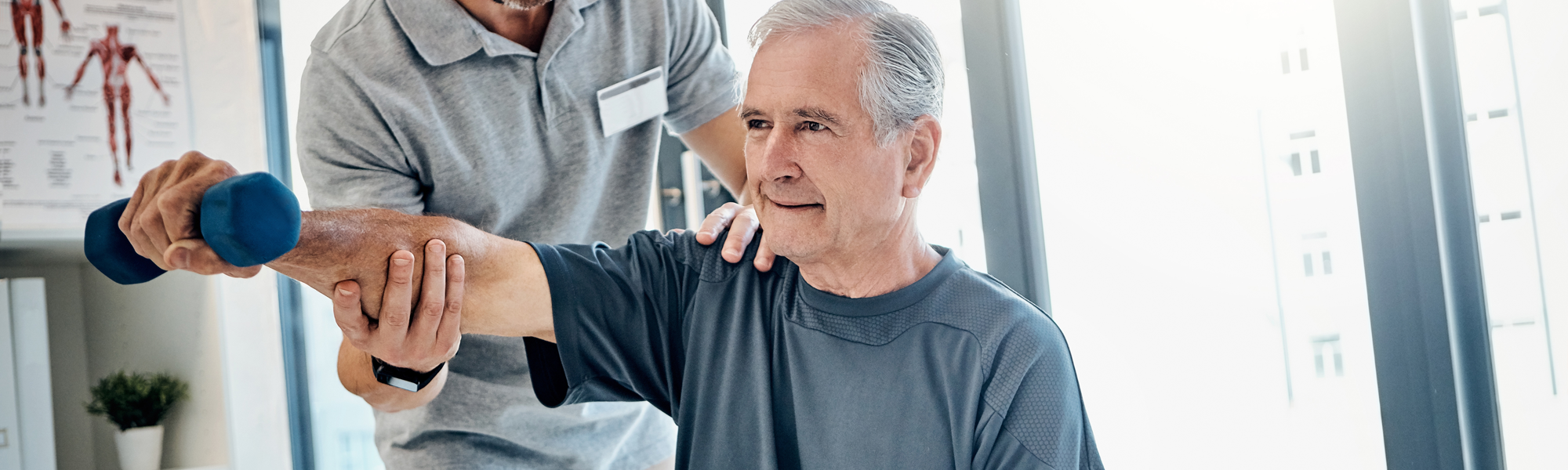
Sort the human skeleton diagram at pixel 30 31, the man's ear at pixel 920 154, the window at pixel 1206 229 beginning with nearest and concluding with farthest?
the man's ear at pixel 920 154 < the window at pixel 1206 229 < the human skeleton diagram at pixel 30 31

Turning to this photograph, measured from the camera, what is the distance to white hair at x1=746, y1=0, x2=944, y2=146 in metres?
1.16

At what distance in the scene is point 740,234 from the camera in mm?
1259

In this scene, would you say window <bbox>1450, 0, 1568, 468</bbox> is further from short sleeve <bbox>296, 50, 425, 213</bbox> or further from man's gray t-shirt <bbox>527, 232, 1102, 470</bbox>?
short sleeve <bbox>296, 50, 425, 213</bbox>

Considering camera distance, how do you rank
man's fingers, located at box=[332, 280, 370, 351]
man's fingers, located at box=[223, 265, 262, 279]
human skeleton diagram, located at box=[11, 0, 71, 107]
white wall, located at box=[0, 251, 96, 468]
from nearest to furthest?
man's fingers, located at box=[223, 265, 262, 279]
man's fingers, located at box=[332, 280, 370, 351]
white wall, located at box=[0, 251, 96, 468]
human skeleton diagram, located at box=[11, 0, 71, 107]

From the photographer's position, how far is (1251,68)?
2.06m

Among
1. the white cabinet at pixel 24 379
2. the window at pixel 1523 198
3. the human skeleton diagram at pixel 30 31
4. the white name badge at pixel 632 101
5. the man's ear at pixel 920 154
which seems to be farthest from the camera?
the human skeleton diagram at pixel 30 31

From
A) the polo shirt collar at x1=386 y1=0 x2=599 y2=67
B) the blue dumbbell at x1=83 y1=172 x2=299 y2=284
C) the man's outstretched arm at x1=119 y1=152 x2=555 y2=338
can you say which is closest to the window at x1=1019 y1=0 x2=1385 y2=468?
the polo shirt collar at x1=386 y1=0 x2=599 y2=67

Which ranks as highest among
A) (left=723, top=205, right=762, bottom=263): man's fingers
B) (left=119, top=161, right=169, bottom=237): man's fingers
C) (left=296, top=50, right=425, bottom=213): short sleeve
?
(left=296, top=50, right=425, bottom=213): short sleeve

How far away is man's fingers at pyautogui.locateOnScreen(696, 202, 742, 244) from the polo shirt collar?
46 cm

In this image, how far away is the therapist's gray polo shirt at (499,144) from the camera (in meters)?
1.39

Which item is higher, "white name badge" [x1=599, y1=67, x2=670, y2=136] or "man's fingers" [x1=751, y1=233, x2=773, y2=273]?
"white name badge" [x1=599, y1=67, x2=670, y2=136]

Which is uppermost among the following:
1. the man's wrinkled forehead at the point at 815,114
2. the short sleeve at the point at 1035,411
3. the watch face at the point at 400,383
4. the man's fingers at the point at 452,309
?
the man's wrinkled forehead at the point at 815,114

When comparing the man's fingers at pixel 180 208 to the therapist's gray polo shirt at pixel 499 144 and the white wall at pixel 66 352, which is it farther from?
the white wall at pixel 66 352

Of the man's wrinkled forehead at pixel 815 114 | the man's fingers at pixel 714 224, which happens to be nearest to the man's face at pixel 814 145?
the man's wrinkled forehead at pixel 815 114
